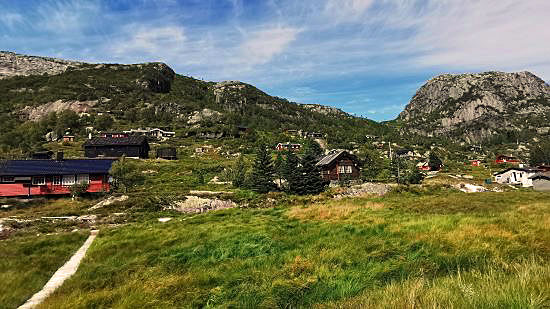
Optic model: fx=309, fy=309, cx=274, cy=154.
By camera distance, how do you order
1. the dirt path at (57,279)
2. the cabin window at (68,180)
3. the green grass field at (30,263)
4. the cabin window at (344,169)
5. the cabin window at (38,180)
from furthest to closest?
1. the cabin window at (344,169)
2. the cabin window at (68,180)
3. the cabin window at (38,180)
4. the green grass field at (30,263)
5. the dirt path at (57,279)

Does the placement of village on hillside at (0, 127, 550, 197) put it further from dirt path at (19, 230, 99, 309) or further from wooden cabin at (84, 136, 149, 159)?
dirt path at (19, 230, 99, 309)

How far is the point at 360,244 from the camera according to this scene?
35.3 feet

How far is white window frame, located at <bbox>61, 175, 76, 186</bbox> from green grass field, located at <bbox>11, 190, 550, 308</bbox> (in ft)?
133

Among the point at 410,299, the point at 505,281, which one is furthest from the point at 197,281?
the point at 505,281

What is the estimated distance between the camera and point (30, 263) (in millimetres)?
13711

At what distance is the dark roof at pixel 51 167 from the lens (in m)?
46.6

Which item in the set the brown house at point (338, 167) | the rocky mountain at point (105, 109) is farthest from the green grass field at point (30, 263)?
the rocky mountain at point (105, 109)

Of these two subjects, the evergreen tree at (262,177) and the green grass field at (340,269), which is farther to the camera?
the evergreen tree at (262,177)

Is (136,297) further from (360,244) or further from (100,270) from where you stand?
(360,244)

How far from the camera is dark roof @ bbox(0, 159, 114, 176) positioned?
153 ft

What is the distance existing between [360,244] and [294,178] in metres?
39.4

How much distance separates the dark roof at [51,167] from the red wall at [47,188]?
116cm

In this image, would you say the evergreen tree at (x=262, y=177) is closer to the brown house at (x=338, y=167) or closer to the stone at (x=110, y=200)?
the brown house at (x=338, y=167)

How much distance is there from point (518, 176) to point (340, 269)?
101 m
